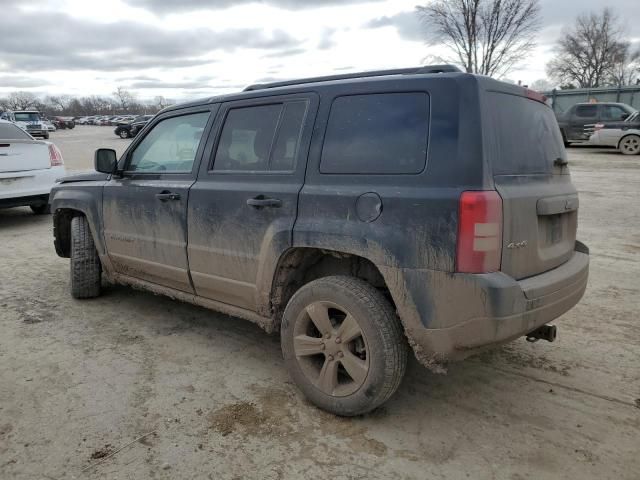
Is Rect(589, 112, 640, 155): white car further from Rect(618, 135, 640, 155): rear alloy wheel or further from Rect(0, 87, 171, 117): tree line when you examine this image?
Rect(0, 87, 171, 117): tree line

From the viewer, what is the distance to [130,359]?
3.64 m

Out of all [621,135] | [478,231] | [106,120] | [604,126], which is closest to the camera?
[478,231]

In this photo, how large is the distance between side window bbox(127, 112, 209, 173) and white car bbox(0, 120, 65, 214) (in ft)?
15.6

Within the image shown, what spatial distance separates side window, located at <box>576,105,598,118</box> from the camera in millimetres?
19080

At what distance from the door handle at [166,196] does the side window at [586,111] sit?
19.3 m

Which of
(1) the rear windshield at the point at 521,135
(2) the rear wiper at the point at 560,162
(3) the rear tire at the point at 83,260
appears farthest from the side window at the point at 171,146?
(2) the rear wiper at the point at 560,162

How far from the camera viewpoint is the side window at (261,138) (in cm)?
317

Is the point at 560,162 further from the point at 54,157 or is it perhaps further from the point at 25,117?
the point at 25,117

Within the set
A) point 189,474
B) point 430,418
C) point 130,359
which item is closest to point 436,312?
point 430,418

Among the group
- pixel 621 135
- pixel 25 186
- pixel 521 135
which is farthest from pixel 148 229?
pixel 621 135

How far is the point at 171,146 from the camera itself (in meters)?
4.03

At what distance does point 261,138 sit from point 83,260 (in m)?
2.39

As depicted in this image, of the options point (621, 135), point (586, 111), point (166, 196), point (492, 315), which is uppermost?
point (586, 111)

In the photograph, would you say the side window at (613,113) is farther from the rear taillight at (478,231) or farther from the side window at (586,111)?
the rear taillight at (478,231)
